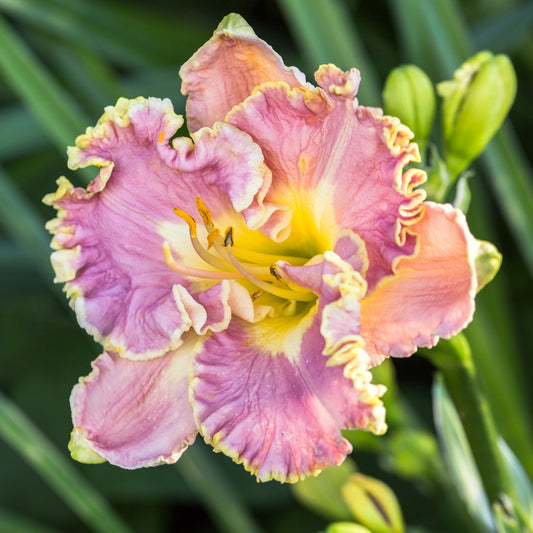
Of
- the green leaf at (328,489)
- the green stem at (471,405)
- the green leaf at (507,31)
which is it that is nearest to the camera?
the green stem at (471,405)

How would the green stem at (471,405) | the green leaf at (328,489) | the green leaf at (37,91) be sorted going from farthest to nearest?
1. the green leaf at (37,91)
2. the green leaf at (328,489)
3. the green stem at (471,405)

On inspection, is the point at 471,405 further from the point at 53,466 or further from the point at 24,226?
the point at 24,226

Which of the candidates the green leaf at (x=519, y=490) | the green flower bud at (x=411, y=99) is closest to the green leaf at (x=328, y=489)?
the green leaf at (x=519, y=490)

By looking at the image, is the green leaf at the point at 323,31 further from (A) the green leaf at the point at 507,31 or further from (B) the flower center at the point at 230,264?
(B) the flower center at the point at 230,264

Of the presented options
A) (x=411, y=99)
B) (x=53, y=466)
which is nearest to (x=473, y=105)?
(x=411, y=99)

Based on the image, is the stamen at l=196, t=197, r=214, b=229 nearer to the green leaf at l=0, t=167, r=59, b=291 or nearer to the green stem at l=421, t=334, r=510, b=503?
the green stem at l=421, t=334, r=510, b=503

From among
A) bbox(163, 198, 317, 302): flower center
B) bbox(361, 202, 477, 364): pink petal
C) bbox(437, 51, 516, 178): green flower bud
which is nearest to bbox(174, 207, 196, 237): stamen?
bbox(163, 198, 317, 302): flower center

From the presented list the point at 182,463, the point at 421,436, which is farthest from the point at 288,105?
the point at 182,463

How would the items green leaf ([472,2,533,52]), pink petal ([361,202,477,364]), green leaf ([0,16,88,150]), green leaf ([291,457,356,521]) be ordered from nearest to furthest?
pink petal ([361,202,477,364]) < green leaf ([291,457,356,521]) < green leaf ([0,16,88,150]) < green leaf ([472,2,533,52])
